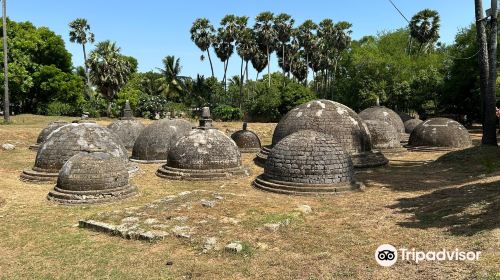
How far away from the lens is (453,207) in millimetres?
10742

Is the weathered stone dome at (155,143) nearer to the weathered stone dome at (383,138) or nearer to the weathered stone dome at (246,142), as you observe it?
the weathered stone dome at (246,142)

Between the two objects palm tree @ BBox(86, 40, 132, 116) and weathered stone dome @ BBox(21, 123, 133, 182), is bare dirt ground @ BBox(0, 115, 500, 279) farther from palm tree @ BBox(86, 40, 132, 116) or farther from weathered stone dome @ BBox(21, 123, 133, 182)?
palm tree @ BBox(86, 40, 132, 116)

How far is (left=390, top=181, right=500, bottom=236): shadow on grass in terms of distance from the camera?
9.03 metres

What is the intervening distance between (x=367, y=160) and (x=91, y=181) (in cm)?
1339

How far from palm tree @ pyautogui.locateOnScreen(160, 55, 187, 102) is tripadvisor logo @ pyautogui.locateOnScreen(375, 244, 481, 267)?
51.7m

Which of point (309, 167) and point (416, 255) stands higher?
point (309, 167)

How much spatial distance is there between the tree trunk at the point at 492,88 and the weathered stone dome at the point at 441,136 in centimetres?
458

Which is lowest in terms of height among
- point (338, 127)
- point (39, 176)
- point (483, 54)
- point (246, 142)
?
point (39, 176)

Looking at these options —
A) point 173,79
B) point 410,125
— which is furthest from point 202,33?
point 410,125

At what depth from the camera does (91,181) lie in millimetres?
13422

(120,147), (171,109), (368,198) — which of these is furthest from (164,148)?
(171,109)

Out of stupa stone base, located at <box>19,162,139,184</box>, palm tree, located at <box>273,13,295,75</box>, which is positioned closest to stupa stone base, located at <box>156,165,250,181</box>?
stupa stone base, located at <box>19,162,139,184</box>

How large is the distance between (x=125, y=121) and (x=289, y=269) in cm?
2128

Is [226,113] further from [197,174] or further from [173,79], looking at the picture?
[197,174]
